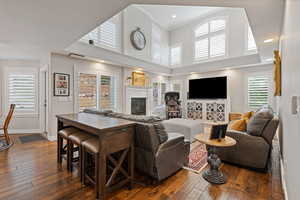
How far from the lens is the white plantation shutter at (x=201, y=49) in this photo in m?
6.61

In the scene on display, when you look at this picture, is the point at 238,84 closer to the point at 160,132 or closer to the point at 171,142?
the point at 171,142

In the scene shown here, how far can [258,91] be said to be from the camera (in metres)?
5.29

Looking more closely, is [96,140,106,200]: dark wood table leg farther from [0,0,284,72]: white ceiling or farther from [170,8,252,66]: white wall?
[170,8,252,66]: white wall

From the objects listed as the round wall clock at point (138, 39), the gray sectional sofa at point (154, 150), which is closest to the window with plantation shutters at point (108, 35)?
the round wall clock at point (138, 39)

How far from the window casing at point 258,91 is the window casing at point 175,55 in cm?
342

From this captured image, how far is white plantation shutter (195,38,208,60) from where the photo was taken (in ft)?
21.7

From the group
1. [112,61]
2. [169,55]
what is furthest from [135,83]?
[169,55]

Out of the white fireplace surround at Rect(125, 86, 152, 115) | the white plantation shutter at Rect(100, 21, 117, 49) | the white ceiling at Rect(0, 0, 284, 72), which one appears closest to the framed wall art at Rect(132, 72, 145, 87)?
the white fireplace surround at Rect(125, 86, 152, 115)

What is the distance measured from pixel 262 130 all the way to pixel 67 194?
9.92 ft

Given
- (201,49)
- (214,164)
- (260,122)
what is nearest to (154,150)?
(214,164)

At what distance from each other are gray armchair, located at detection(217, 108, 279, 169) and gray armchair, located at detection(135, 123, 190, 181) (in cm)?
108

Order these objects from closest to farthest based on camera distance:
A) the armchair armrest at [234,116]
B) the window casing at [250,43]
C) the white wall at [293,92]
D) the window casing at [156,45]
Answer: the white wall at [293,92]
the window casing at [250,43]
the armchair armrest at [234,116]
the window casing at [156,45]

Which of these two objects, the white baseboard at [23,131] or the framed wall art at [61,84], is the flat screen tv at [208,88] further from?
the white baseboard at [23,131]

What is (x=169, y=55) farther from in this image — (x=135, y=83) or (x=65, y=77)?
(x=65, y=77)
